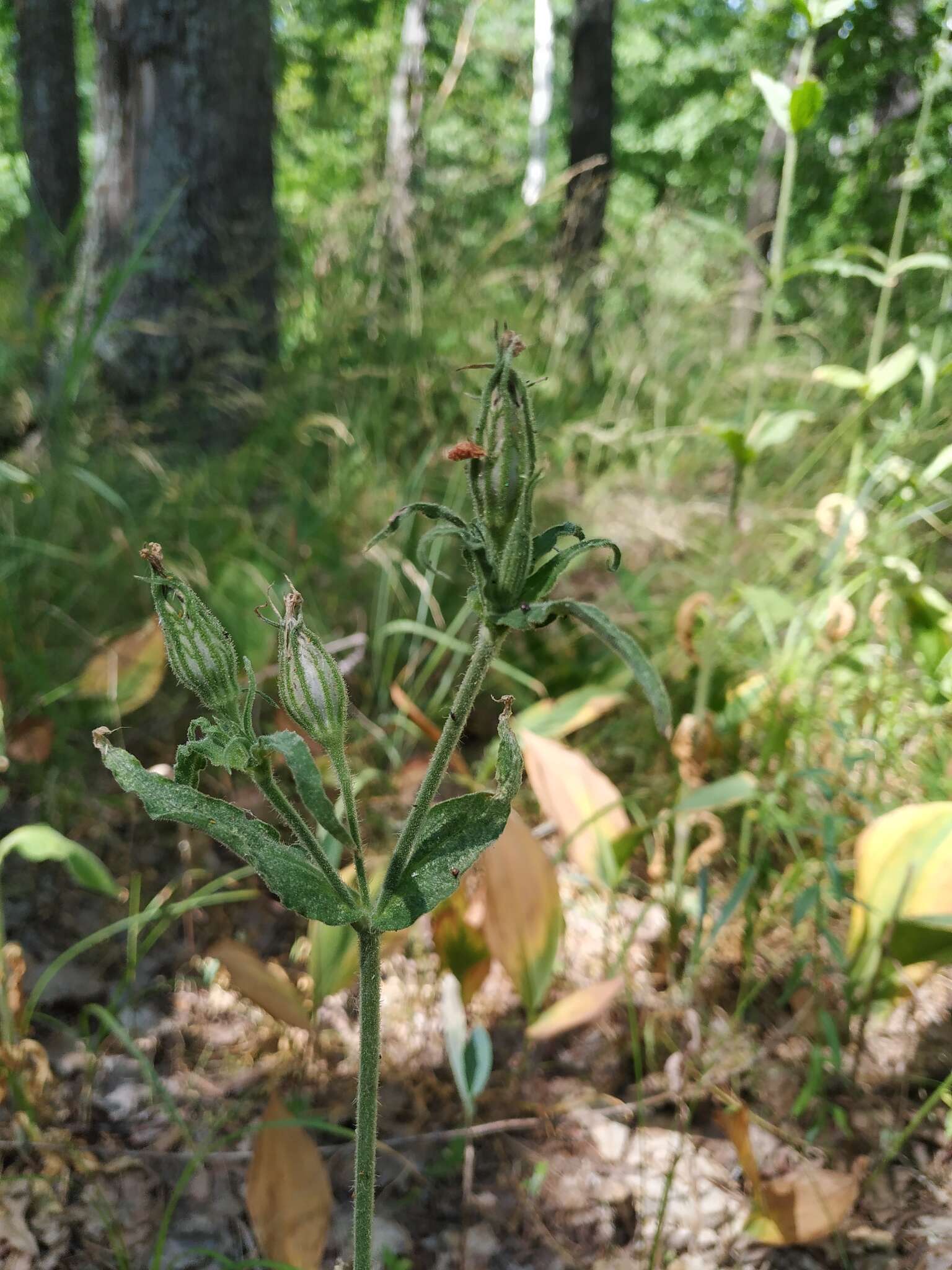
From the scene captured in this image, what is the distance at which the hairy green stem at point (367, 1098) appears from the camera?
721 mm

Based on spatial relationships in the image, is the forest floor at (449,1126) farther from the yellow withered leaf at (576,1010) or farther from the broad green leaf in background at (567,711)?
the broad green leaf in background at (567,711)

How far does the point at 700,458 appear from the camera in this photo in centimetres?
266

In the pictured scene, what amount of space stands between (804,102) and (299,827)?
120 centimetres

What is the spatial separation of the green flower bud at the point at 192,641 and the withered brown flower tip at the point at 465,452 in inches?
8.1

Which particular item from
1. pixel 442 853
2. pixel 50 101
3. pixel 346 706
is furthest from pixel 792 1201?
pixel 50 101

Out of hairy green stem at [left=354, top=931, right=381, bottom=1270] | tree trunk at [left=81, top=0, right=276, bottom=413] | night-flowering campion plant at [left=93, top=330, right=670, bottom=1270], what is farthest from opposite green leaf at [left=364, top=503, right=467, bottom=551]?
tree trunk at [left=81, top=0, right=276, bottom=413]

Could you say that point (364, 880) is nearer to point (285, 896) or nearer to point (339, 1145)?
point (285, 896)

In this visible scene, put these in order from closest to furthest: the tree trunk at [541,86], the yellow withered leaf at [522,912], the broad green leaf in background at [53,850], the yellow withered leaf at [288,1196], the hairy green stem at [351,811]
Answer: the hairy green stem at [351,811] < the yellow withered leaf at [288,1196] < the broad green leaf in background at [53,850] < the yellow withered leaf at [522,912] < the tree trunk at [541,86]

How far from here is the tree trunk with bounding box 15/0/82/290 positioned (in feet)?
18.2

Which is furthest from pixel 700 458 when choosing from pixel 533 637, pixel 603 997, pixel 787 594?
pixel 603 997

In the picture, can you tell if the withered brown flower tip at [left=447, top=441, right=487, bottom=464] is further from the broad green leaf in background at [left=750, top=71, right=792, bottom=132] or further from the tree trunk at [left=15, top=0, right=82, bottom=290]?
the tree trunk at [left=15, top=0, right=82, bottom=290]

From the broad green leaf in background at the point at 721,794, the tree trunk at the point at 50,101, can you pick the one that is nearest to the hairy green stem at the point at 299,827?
the broad green leaf in background at the point at 721,794

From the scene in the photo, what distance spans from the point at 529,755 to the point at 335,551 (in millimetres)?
762

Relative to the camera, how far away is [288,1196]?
1030 millimetres
